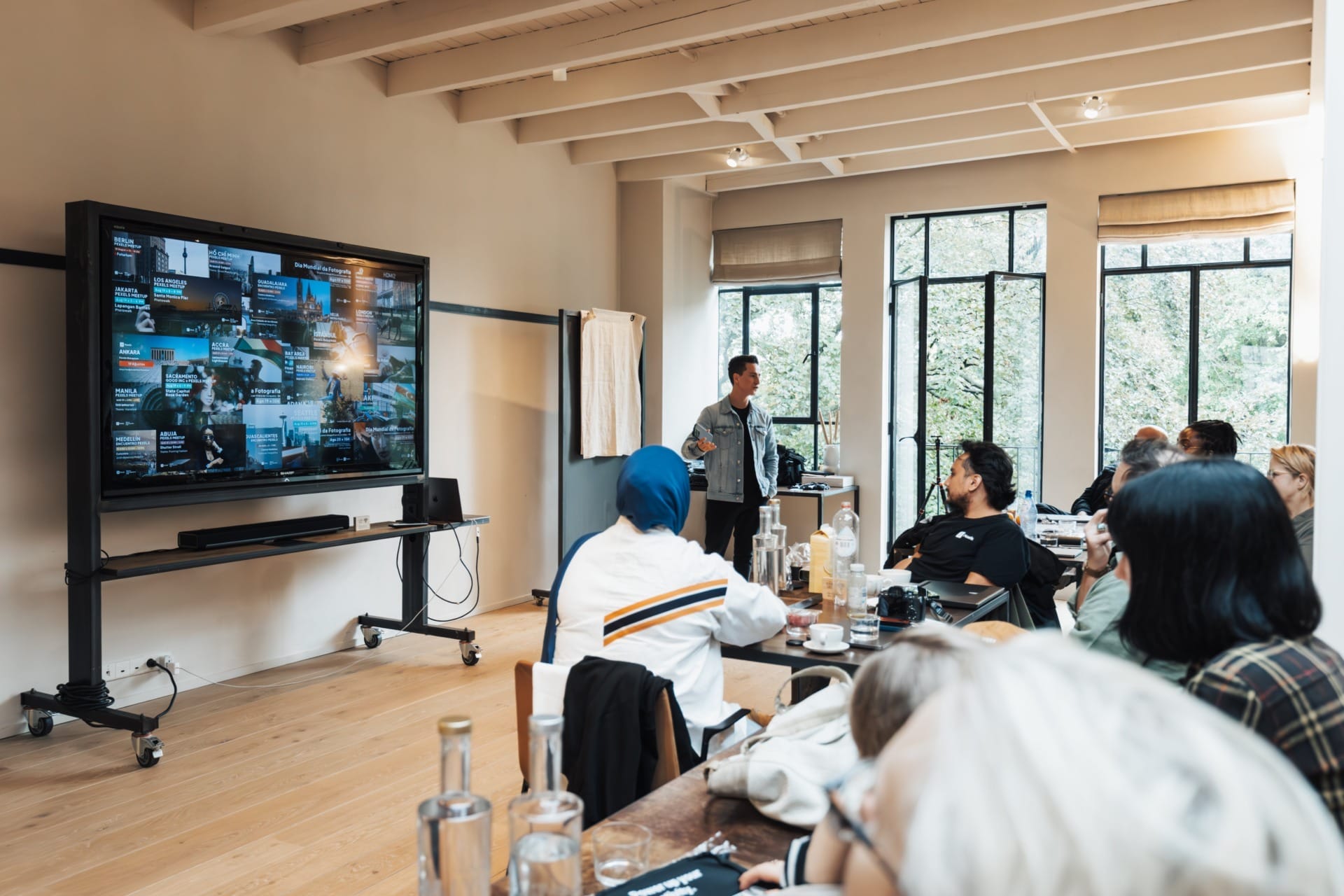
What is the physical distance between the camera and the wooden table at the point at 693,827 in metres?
1.41

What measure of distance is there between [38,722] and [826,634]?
3286mm

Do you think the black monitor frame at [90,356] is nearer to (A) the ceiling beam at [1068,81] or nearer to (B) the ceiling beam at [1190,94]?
(A) the ceiling beam at [1068,81]

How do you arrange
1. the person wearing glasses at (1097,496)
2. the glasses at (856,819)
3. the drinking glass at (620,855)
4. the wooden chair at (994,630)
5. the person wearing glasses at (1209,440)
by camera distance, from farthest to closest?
1. the person wearing glasses at (1097,496)
2. the person wearing glasses at (1209,440)
3. the wooden chair at (994,630)
4. the drinking glass at (620,855)
5. the glasses at (856,819)

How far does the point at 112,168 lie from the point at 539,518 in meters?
3.45

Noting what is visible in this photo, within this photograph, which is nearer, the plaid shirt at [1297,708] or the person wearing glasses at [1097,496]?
the plaid shirt at [1297,708]

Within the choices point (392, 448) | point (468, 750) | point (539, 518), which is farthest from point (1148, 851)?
point (539, 518)

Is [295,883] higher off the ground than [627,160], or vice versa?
[627,160]

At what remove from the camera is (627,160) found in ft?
24.3

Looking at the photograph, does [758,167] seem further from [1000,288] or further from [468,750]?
[468,750]

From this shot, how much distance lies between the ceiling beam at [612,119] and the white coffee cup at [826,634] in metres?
3.96

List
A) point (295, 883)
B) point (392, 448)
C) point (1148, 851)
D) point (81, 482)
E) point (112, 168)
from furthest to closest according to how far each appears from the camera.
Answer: point (392, 448)
point (112, 168)
point (81, 482)
point (295, 883)
point (1148, 851)

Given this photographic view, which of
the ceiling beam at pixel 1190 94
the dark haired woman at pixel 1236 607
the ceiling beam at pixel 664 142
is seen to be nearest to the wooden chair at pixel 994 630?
the dark haired woman at pixel 1236 607

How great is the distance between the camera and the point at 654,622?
95.0 inches

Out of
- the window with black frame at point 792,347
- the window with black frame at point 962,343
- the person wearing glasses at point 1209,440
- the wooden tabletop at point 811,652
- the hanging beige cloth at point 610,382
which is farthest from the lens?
the window with black frame at point 792,347
